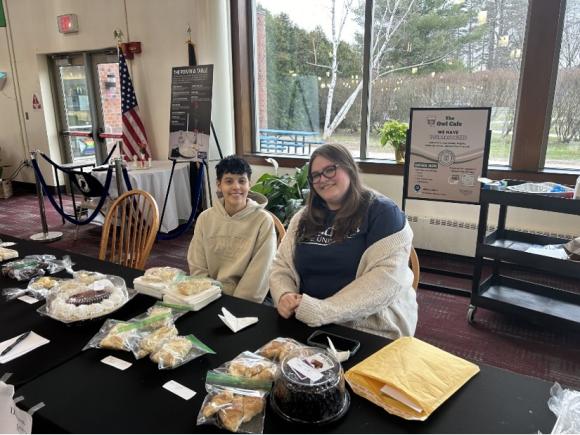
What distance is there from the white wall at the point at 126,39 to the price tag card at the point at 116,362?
3.78 m

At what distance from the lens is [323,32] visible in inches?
171

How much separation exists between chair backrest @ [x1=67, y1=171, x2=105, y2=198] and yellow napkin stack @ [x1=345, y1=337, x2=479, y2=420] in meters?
3.89

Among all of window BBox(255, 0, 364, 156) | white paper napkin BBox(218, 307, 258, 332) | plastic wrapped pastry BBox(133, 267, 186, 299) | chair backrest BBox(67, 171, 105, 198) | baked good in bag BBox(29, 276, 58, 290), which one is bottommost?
chair backrest BBox(67, 171, 105, 198)

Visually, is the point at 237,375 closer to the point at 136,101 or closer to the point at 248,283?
the point at 248,283

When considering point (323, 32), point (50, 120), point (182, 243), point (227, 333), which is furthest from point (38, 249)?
point (50, 120)

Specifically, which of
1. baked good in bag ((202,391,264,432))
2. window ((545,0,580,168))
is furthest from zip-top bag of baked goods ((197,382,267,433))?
window ((545,0,580,168))

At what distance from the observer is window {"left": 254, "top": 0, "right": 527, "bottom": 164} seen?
11.7ft

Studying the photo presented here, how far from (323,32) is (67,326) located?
393 cm

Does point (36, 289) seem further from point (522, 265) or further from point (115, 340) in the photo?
point (522, 265)

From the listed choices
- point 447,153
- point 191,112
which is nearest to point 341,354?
point 447,153

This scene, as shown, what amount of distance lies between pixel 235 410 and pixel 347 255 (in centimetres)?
75

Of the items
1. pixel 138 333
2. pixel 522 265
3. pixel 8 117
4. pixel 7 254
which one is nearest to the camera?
pixel 138 333

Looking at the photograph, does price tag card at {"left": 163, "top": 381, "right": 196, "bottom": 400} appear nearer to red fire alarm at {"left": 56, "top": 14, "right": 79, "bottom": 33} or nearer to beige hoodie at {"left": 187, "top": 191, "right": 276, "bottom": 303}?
beige hoodie at {"left": 187, "top": 191, "right": 276, "bottom": 303}

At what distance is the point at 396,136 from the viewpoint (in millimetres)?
3783
